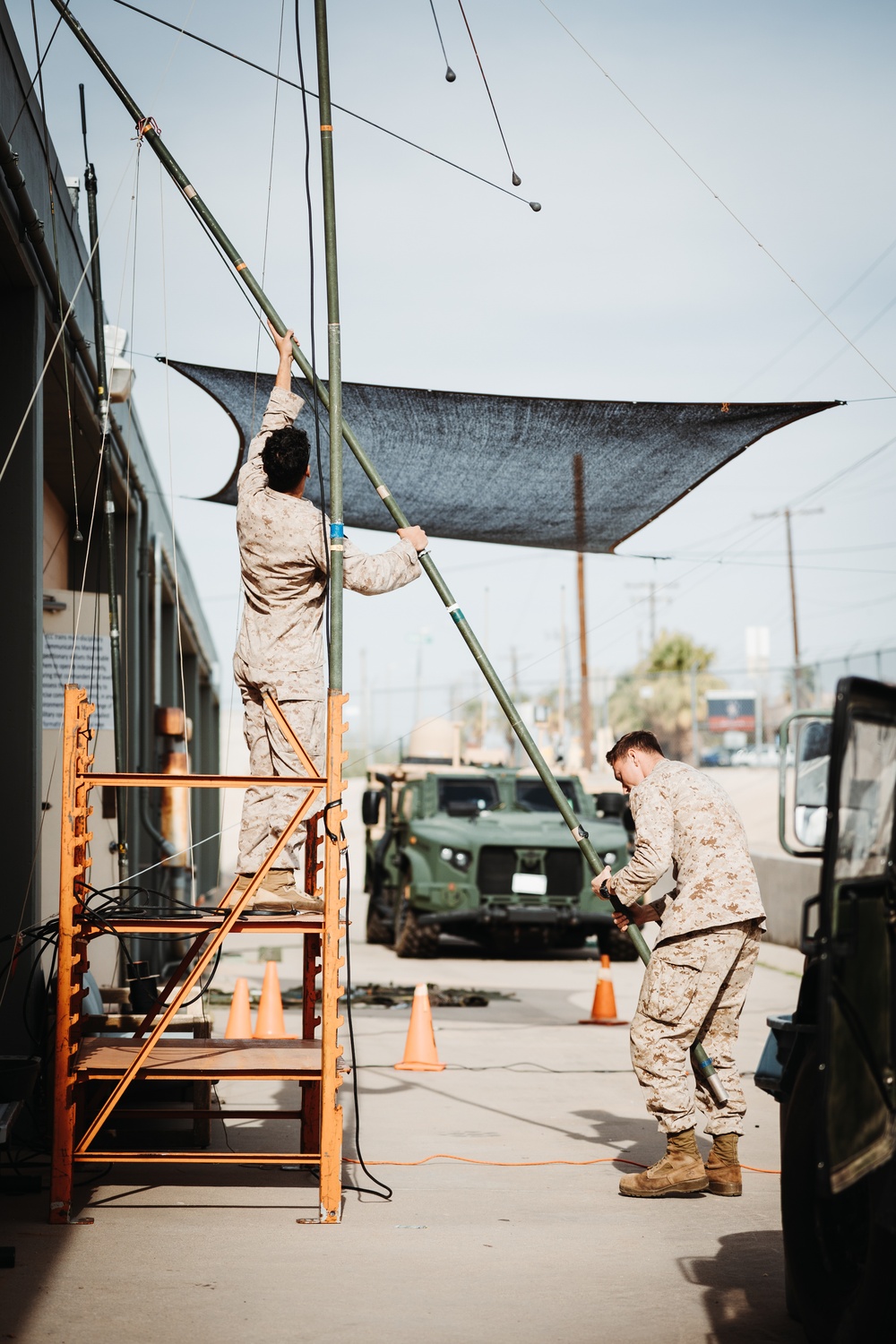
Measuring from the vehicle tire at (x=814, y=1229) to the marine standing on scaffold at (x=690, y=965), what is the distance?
1.52 meters

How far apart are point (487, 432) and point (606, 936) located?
9.57m

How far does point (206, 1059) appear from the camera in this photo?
5.42m

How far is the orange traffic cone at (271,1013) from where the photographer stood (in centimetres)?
920

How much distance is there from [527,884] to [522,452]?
8.54 meters

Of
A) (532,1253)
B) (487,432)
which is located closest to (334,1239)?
(532,1253)

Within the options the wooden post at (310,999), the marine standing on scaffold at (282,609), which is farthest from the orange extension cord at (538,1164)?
the marine standing on scaffold at (282,609)

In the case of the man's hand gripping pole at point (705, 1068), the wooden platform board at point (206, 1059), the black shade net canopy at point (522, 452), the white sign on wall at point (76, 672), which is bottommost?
the man's hand gripping pole at point (705, 1068)

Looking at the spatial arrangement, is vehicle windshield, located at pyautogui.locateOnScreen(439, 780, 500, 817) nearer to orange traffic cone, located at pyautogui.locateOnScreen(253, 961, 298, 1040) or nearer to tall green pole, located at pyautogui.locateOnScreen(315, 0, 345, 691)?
orange traffic cone, located at pyautogui.locateOnScreen(253, 961, 298, 1040)

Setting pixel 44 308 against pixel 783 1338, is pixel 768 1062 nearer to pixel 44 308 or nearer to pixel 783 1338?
pixel 783 1338

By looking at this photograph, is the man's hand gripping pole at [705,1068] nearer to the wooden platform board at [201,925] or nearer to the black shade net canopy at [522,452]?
the wooden platform board at [201,925]

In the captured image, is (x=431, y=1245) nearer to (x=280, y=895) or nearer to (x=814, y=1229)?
(x=280, y=895)

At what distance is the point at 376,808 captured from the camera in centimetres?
1578

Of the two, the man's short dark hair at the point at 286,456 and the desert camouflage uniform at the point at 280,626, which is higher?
the man's short dark hair at the point at 286,456

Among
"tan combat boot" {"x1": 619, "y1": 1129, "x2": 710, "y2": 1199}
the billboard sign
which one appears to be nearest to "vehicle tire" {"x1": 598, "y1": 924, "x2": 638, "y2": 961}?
"tan combat boot" {"x1": 619, "y1": 1129, "x2": 710, "y2": 1199}
